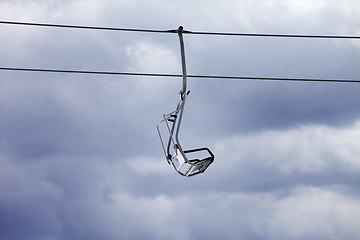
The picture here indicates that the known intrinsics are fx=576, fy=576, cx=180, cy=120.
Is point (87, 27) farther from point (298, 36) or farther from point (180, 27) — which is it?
point (298, 36)

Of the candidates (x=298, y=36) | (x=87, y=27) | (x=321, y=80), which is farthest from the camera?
(x=321, y=80)

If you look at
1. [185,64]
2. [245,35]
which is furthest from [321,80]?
[185,64]

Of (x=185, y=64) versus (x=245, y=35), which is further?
(x=245, y=35)

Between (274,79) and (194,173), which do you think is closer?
(194,173)

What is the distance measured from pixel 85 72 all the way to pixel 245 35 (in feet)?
10.9

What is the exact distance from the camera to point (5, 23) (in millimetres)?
10523

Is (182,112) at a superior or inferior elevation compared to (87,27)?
inferior

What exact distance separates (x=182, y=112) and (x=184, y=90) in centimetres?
44

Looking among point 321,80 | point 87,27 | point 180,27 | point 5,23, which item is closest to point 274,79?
point 321,80

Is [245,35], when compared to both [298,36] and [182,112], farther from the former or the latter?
[182,112]

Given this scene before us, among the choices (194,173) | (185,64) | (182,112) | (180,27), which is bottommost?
(194,173)

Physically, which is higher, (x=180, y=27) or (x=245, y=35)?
(x=245, y=35)

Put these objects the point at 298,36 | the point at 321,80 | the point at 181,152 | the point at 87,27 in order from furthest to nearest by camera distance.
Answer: the point at 321,80 → the point at 298,36 → the point at 87,27 → the point at 181,152

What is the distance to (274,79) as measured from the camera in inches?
500
